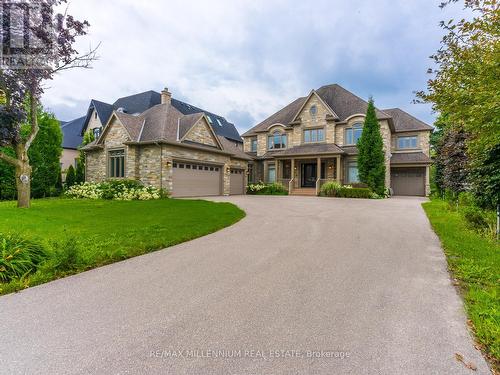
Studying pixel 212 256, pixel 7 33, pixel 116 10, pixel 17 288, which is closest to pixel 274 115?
pixel 116 10

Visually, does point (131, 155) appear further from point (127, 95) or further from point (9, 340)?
point (127, 95)

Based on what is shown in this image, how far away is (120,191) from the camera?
15.6 meters

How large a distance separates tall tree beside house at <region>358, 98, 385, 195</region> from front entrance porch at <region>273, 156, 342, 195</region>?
2.13 m

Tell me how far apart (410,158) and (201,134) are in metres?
17.7

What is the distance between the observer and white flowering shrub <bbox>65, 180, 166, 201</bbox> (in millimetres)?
15055

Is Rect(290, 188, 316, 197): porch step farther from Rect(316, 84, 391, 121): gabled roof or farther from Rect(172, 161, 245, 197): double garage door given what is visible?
Rect(316, 84, 391, 121): gabled roof

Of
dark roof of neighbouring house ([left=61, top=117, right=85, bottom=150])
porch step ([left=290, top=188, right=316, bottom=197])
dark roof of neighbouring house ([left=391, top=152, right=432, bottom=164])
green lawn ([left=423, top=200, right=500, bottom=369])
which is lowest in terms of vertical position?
green lawn ([left=423, top=200, right=500, bottom=369])

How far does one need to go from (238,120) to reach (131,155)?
1310 inches

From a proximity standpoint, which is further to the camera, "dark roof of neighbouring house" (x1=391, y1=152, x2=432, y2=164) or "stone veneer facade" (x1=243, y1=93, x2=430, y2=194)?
"dark roof of neighbouring house" (x1=391, y1=152, x2=432, y2=164)

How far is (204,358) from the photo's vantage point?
221cm

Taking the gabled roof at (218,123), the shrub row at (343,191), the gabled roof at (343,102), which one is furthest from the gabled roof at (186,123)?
the gabled roof at (218,123)

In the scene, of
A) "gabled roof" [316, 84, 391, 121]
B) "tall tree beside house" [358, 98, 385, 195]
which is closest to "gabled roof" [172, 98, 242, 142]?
"gabled roof" [316, 84, 391, 121]

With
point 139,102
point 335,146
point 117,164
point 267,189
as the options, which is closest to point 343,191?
point 335,146

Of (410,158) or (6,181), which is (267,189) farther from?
(6,181)
